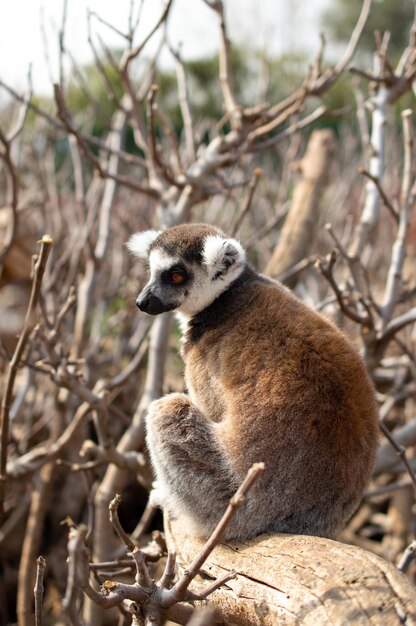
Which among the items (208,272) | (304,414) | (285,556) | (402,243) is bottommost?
(285,556)

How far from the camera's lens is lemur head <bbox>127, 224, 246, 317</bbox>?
3.69m

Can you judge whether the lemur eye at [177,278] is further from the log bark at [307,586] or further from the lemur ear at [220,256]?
the log bark at [307,586]

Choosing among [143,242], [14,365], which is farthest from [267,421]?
[143,242]

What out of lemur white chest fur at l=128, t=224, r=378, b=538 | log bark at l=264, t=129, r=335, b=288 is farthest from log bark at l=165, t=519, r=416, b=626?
log bark at l=264, t=129, r=335, b=288

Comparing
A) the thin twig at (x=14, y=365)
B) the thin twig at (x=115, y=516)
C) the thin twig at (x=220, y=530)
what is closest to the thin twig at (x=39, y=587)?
the thin twig at (x=115, y=516)

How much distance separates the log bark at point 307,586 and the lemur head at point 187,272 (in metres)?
1.40

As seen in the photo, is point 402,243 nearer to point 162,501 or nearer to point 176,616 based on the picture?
point 162,501

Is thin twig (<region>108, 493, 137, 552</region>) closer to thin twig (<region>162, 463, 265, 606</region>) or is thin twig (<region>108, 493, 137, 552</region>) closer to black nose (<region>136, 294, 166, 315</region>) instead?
thin twig (<region>162, 463, 265, 606</region>)

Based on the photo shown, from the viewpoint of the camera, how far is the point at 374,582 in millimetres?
2080

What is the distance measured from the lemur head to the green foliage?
89.5 ft

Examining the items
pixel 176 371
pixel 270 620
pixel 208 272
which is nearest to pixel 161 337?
pixel 208 272

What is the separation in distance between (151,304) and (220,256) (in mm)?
459

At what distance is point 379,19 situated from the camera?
32531 mm

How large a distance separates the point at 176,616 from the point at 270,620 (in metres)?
0.39
